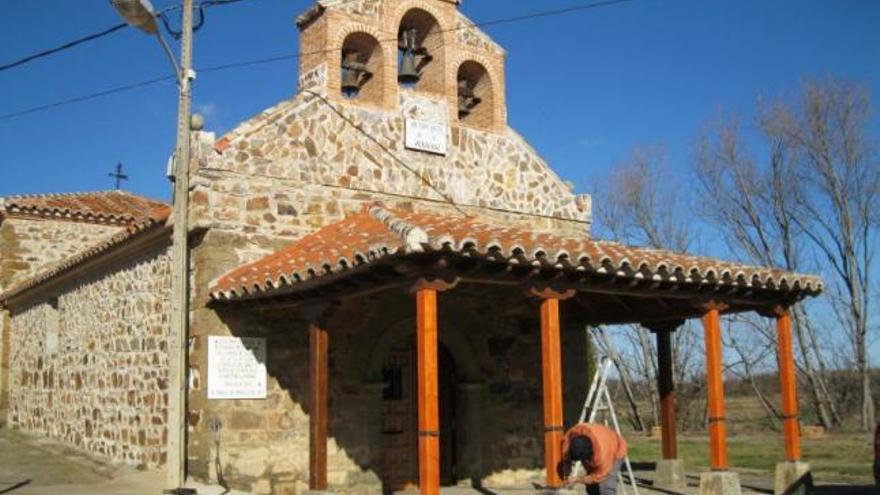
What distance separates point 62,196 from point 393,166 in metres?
12.1

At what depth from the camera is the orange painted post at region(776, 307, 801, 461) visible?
10.7 m

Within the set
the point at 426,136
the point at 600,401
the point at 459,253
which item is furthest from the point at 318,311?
the point at 426,136

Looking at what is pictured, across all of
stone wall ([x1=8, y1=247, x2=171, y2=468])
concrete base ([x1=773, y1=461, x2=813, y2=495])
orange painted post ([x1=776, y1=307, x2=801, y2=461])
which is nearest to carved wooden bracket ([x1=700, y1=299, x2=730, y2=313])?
orange painted post ([x1=776, y1=307, x2=801, y2=461])

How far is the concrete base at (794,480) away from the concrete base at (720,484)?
0.89 metres

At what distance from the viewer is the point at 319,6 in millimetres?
11602

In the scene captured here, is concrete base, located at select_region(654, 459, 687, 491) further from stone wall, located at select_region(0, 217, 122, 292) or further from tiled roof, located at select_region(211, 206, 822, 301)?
stone wall, located at select_region(0, 217, 122, 292)

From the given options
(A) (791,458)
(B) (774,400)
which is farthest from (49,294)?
(B) (774,400)

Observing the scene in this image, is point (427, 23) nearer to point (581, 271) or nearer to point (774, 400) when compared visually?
point (581, 271)

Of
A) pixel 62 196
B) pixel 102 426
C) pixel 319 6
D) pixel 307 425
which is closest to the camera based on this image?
pixel 307 425

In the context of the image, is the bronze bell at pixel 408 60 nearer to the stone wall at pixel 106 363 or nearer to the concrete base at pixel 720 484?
the stone wall at pixel 106 363

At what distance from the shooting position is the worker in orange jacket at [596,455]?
7.94 metres

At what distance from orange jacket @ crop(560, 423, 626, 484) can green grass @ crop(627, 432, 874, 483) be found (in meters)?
6.26

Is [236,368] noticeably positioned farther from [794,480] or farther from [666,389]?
[794,480]

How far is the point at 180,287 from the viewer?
319 inches
